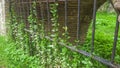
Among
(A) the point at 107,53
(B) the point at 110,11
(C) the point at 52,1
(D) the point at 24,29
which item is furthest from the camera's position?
(B) the point at 110,11

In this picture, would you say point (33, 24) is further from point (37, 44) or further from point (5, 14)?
point (5, 14)

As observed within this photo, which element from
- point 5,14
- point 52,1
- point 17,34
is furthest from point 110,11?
point 52,1

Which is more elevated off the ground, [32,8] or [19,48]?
[32,8]

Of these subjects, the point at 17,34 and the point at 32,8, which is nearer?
the point at 32,8

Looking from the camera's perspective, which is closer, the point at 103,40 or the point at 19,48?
the point at 19,48

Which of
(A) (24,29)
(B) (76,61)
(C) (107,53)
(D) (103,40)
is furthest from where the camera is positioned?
(D) (103,40)

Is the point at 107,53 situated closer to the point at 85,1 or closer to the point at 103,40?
the point at 85,1

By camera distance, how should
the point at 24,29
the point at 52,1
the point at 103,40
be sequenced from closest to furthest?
the point at 52,1 → the point at 24,29 → the point at 103,40

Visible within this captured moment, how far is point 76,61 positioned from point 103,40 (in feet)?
10.1

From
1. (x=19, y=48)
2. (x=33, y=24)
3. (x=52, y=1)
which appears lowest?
(x=19, y=48)

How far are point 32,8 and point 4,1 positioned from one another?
2.29m

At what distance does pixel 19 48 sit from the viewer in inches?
245

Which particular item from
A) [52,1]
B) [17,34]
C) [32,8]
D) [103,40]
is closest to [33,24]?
[32,8]

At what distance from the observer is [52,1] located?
4.86 meters
